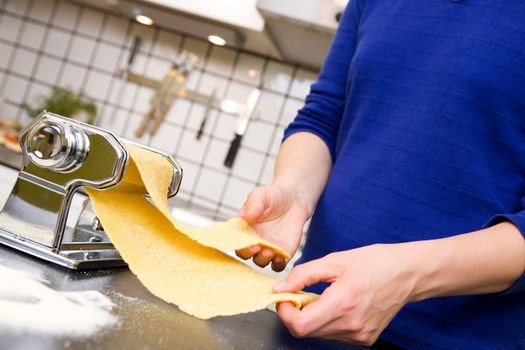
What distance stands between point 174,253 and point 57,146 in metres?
0.15

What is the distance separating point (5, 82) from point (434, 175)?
80.9 inches

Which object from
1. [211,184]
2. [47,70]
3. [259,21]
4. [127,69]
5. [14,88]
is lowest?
[211,184]

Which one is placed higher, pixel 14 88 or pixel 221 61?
pixel 221 61

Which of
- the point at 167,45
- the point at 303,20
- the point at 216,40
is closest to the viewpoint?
the point at 303,20

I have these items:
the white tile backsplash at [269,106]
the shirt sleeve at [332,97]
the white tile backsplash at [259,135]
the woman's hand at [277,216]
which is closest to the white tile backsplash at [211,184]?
the white tile backsplash at [259,135]

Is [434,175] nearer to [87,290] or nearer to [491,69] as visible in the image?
[491,69]

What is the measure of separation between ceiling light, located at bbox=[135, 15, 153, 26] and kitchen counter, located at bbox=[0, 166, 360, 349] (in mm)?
1565

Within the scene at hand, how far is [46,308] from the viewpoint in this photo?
41 cm

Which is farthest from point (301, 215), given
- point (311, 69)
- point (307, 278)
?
point (311, 69)

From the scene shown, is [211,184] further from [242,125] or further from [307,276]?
[307,276]

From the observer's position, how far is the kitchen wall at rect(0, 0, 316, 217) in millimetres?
2096

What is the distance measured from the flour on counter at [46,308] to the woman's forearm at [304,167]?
38 centimetres

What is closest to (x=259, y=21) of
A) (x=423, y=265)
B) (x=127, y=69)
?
(x=127, y=69)

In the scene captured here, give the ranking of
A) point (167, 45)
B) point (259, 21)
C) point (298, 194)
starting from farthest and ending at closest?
point (167, 45) < point (259, 21) < point (298, 194)
